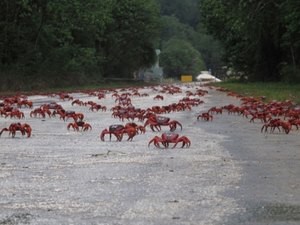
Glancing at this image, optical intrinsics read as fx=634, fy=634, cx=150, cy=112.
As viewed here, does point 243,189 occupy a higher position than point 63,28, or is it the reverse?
point 63,28

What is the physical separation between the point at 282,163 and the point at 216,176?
4.26 feet

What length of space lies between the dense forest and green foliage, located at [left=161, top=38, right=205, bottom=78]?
88006 mm

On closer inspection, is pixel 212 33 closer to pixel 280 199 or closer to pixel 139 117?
pixel 139 117

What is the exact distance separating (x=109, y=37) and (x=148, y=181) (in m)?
68.7

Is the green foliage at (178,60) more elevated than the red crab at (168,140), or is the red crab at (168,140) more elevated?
the green foliage at (178,60)

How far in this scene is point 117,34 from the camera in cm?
7438

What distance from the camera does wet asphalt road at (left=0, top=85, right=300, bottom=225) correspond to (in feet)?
15.9

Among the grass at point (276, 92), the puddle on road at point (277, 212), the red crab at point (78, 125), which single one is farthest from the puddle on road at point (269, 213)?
the grass at point (276, 92)

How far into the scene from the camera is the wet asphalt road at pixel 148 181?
4.83m

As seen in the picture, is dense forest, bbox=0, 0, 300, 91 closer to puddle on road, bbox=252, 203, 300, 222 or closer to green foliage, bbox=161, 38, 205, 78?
puddle on road, bbox=252, 203, 300, 222

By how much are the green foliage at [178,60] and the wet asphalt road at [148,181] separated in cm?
15744

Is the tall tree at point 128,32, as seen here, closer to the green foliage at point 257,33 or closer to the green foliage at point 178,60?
the green foliage at point 257,33

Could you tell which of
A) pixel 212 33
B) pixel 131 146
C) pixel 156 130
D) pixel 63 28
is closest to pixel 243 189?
pixel 131 146

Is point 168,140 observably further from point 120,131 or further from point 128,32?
point 128,32
